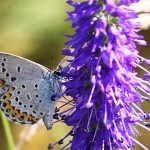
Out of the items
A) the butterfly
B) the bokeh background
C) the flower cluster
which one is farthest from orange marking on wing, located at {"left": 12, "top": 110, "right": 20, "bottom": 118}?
the bokeh background

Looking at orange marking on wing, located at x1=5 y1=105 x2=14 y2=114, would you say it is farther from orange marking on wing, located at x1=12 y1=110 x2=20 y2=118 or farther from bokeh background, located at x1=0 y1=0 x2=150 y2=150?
bokeh background, located at x1=0 y1=0 x2=150 y2=150

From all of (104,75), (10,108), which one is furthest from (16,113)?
(104,75)

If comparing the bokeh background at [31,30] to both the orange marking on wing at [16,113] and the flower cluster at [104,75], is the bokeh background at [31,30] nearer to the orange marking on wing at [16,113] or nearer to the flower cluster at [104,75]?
the orange marking on wing at [16,113]

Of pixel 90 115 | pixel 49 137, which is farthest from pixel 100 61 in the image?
pixel 49 137

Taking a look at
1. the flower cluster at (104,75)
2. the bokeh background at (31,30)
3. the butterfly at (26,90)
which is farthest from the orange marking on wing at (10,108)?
the bokeh background at (31,30)

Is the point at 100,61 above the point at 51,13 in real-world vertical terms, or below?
above

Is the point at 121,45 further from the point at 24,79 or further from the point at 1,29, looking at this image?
the point at 1,29

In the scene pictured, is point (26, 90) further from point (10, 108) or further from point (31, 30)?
point (31, 30)
